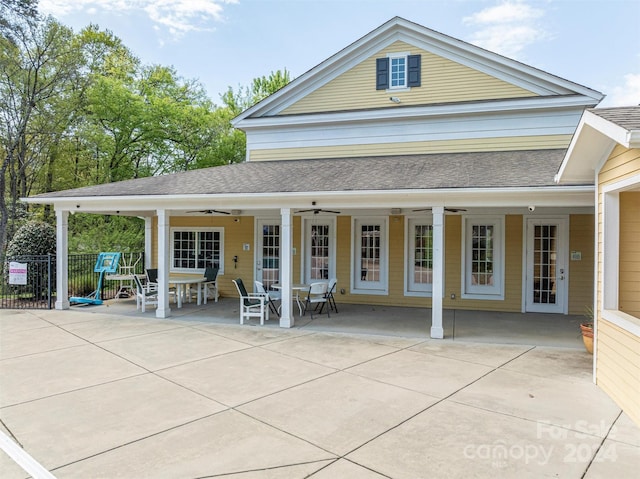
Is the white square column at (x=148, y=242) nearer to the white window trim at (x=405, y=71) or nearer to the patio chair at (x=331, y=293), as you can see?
the patio chair at (x=331, y=293)

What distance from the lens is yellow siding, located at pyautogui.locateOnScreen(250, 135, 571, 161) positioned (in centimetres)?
1008

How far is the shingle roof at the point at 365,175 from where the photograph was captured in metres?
7.47

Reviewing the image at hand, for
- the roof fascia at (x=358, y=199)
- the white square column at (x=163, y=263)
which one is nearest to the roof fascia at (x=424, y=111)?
the roof fascia at (x=358, y=199)

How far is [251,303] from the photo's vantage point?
360 inches

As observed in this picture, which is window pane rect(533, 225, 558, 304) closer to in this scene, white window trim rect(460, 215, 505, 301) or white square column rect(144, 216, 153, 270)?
white window trim rect(460, 215, 505, 301)

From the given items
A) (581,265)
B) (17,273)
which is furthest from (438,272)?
(17,273)

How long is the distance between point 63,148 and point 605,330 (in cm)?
2198

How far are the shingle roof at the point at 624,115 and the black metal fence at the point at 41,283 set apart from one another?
11.0m

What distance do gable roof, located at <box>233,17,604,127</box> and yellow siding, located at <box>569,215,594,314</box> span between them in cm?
274

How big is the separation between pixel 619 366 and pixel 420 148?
7.30 metres

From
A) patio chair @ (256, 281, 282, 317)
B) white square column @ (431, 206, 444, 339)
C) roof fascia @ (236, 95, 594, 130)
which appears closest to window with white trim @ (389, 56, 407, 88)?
roof fascia @ (236, 95, 594, 130)

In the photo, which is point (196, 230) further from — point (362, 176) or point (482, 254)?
point (482, 254)

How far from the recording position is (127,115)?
65.8 ft

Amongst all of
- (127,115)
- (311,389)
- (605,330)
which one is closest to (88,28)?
(127,115)
